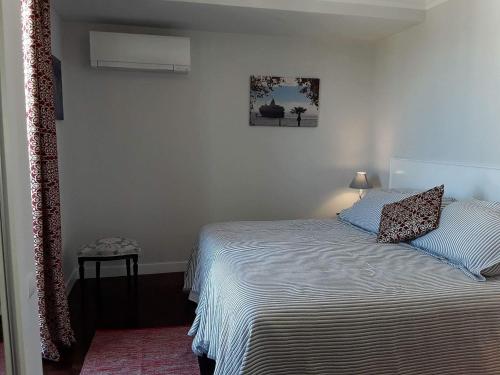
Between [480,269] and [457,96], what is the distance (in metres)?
1.57

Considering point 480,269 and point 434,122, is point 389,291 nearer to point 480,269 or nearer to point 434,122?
point 480,269

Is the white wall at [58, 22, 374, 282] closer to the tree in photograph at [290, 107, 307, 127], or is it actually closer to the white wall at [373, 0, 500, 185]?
the tree in photograph at [290, 107, 307, 127]

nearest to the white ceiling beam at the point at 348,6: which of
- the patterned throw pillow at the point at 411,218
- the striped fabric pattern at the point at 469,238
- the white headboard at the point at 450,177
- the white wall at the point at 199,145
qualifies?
the white wall at the point at 199,145

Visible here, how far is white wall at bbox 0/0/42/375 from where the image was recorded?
3.27 ft

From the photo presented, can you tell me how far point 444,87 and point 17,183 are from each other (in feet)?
10.3

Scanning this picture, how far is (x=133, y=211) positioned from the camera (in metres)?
3.71

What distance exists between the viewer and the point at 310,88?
392 centimetres

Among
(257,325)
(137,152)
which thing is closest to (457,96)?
(257,325)

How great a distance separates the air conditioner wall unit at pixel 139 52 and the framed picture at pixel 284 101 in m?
0.77

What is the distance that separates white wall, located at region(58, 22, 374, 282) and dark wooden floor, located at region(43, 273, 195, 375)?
1.12 ft

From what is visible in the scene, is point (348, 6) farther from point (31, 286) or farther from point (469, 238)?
point (31, 286)

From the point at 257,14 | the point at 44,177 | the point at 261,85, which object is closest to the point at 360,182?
the point at 261,85

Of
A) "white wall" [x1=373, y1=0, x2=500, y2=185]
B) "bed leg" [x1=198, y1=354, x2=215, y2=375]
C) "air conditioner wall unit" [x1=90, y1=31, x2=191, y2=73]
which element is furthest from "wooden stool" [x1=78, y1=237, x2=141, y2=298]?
"white wall" [x1=373, y1=0, x2=500, y2=185]

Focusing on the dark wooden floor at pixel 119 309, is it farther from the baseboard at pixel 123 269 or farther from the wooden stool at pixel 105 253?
the wooden stool at pixel 105 253
